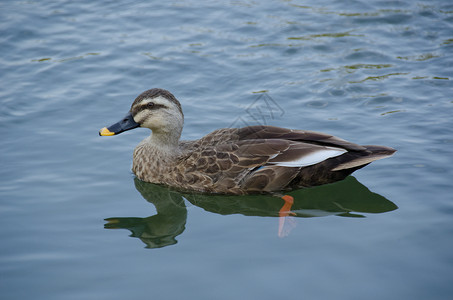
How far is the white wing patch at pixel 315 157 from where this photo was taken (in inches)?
253

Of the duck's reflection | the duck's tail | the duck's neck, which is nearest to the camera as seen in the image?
the duck's reflection

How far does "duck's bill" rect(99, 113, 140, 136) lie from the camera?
6.76 metres

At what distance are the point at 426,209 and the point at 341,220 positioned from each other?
105cm

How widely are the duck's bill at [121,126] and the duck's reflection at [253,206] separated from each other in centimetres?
81

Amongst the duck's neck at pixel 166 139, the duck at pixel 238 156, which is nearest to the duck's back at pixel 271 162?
the duck at pixel 238 156

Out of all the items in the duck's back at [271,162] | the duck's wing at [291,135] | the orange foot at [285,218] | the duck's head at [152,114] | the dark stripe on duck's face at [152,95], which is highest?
the dark stripe on duck's face at [152,95]

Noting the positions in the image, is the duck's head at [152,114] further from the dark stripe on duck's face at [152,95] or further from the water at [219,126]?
the water at [219,126]

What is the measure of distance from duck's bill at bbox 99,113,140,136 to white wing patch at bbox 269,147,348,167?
80.7 inches

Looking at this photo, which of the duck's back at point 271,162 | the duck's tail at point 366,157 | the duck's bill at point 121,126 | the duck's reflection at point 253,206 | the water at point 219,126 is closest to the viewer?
the water at point 219,126

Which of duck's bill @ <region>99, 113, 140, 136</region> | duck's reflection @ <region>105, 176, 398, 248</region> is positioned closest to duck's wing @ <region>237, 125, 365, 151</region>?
duck's reflection @ <region>105, 176, 398, 248</region>

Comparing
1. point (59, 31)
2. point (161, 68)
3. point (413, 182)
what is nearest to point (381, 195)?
point (413, 182)

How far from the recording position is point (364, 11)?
11.6 m

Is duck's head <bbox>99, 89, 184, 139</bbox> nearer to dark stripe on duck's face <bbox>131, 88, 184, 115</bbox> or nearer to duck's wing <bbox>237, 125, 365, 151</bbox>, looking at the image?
dark stripe on duck's face <bbox>131, 88, 184, 115</bbox>

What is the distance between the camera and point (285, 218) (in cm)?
615
